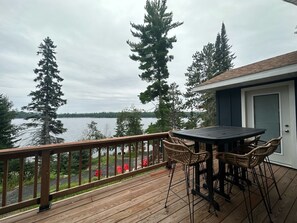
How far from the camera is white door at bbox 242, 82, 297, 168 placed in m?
3.31

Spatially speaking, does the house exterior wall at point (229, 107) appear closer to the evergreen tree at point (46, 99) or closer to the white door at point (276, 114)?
the white door at point (276, 114)

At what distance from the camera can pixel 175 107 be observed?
1270 cm

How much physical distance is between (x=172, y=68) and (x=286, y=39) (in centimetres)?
650

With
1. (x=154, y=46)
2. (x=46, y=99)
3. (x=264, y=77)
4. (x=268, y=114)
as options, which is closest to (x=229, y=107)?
(x=268, y=114)

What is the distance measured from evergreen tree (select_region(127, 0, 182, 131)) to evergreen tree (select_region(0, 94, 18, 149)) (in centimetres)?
980

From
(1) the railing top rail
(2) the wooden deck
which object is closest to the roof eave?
(2) the wooden deck

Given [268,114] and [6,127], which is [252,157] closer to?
[268,114]

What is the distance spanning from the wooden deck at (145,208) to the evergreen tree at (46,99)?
34.5 ft

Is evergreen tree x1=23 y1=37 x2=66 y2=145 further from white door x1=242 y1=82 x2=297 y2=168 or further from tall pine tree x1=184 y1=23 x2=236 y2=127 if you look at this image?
white door x1=242 y1=82 x2=297 y2=168

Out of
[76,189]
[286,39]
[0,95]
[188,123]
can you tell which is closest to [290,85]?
[76,189]

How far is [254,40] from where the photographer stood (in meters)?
7.98

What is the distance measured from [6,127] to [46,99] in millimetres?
3279

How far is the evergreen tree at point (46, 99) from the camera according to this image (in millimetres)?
10531

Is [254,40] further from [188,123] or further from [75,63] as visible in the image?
[75,63]
